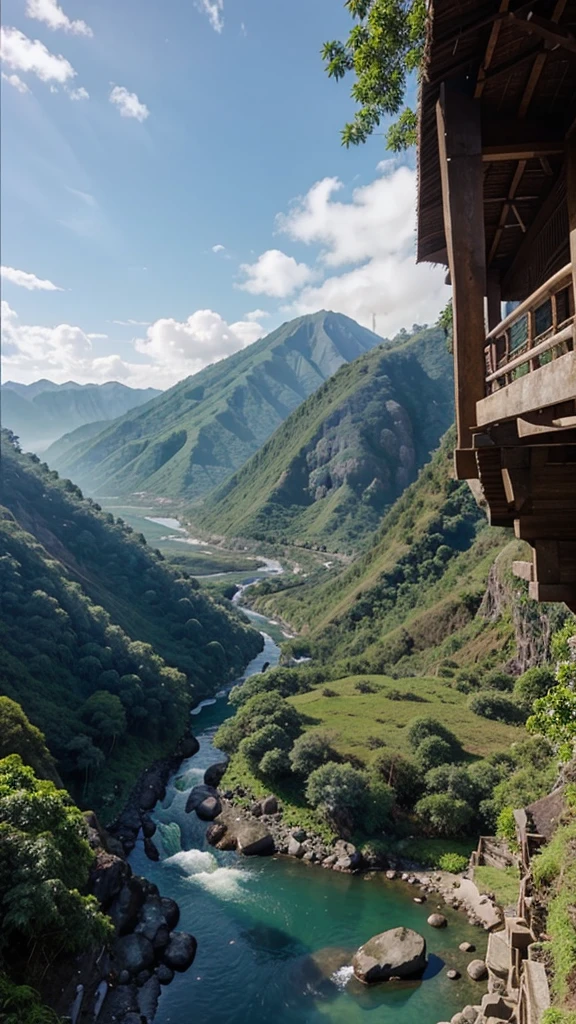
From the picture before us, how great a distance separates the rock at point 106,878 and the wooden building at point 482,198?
25085mm

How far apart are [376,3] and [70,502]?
72115 mm

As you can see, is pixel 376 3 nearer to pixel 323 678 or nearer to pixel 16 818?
pixel 16 818

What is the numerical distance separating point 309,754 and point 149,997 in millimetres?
16341

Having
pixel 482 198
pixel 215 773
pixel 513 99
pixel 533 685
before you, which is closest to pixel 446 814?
pixel 533 685

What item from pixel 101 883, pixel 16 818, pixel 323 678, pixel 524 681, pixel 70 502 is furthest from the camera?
pixel 70 502

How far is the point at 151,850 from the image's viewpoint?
3216cm

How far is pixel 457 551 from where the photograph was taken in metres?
72.9

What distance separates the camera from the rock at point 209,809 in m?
34.8

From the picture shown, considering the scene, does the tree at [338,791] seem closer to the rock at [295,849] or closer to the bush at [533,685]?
the rock at [295,849]

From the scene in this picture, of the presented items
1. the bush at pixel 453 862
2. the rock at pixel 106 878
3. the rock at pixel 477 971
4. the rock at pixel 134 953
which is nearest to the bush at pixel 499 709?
the bush at pixel 453 862

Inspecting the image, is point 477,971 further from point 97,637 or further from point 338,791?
point 97,637

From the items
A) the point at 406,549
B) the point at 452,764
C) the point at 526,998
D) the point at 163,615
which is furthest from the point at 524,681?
the point at 163,615

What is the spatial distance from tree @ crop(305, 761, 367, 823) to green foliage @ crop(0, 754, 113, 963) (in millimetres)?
14631

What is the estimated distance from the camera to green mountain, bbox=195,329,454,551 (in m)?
153
